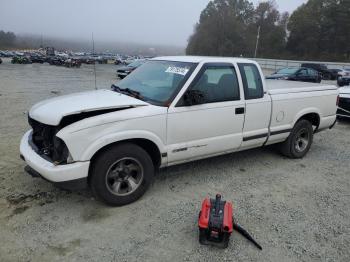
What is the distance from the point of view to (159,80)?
15.0ft

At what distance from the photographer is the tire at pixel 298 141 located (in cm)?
573

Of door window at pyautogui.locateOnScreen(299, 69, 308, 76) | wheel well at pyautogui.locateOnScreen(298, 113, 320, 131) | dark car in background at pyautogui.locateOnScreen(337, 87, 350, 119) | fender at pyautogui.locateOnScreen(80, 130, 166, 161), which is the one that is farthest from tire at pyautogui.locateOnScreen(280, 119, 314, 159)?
door window at pyautogui.locateOnScreen(299, 69, 308, 76)

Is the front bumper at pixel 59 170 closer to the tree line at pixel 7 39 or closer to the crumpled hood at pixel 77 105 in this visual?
the crumpled hood at pixel 77 105

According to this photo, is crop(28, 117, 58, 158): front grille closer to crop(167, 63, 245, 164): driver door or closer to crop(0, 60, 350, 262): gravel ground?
crop(0, 60, 350, 262): gravel ground

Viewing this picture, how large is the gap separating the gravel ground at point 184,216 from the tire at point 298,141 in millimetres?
309

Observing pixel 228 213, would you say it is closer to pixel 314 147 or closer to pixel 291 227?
pixel 291 227

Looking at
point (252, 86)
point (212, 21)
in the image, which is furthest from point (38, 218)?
point (212, 21)

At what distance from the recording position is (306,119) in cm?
596

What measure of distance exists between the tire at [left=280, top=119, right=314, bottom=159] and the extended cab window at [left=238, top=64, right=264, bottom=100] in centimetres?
120

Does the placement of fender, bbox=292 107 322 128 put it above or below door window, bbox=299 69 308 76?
below

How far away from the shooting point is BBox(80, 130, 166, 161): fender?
3542 millimetres

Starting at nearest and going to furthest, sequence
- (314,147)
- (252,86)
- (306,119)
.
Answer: (252,86) → (306,119) → (314,147)

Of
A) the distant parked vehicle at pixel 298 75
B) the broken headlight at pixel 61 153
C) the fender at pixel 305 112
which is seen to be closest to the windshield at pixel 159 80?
the broken headlight at pixel 61 153

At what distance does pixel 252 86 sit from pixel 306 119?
5.44 ft
